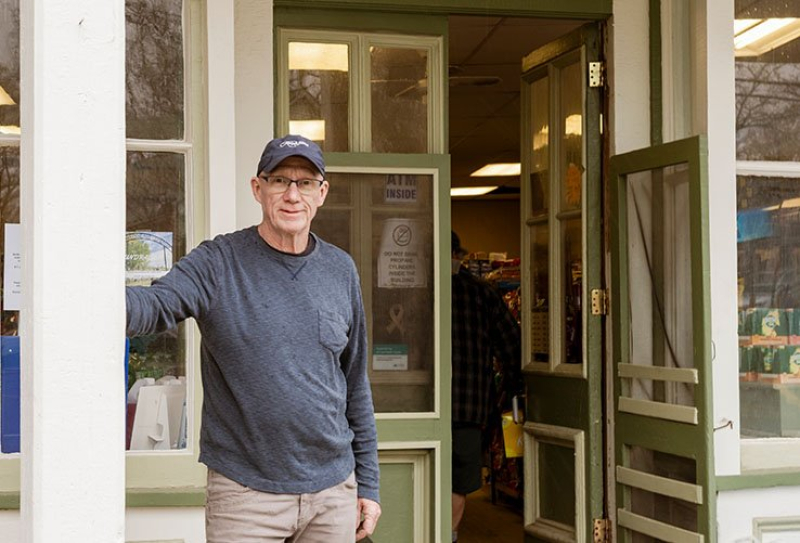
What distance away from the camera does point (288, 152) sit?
2.99 metres

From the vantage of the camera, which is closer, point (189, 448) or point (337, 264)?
point (337, 264)

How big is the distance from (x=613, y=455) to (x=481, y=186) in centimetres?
1170

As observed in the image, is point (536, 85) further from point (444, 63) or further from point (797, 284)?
point (797, 284)

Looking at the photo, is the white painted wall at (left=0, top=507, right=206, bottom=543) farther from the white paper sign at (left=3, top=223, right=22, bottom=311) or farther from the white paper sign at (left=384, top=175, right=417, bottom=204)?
the white paper sign at (left=384, top=175, right=417, bottom=204)

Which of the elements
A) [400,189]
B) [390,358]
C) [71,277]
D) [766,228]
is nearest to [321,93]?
[400,189]

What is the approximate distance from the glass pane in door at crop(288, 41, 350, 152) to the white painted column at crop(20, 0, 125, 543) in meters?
2.72

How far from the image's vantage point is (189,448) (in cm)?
422

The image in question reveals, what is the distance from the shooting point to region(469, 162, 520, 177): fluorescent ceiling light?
14.3 meters

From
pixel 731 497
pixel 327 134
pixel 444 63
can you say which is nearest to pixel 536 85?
pixel 444 63

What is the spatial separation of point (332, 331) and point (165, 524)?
1.52 m

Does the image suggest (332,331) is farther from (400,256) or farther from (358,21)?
(358,21)

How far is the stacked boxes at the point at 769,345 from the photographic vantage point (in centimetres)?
480

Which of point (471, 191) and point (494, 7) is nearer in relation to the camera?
point (494, 7)

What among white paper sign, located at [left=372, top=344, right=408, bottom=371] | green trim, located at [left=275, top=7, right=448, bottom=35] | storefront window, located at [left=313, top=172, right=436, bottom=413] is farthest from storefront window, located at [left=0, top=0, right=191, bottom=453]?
white paper sign, located at [left=372, top=344, right=408, bottom=371]
